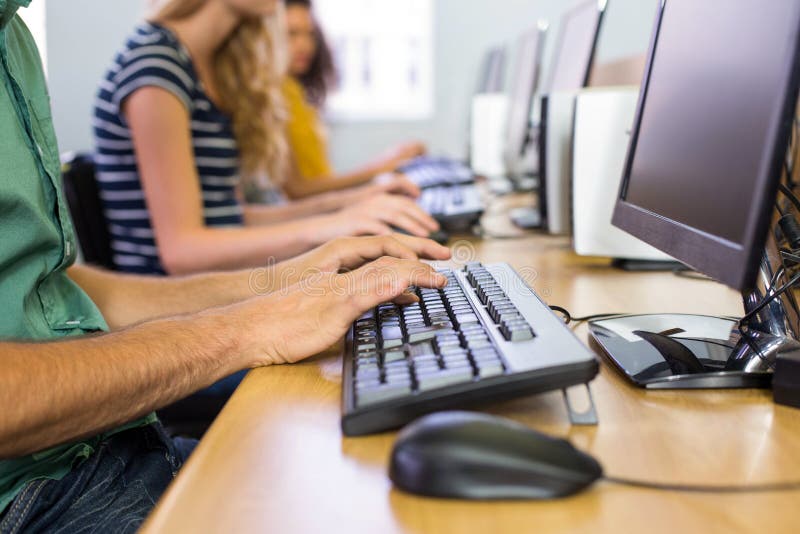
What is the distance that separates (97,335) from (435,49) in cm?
371

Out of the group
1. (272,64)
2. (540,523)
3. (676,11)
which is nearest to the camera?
(540,523)

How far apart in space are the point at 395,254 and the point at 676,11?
0.39m

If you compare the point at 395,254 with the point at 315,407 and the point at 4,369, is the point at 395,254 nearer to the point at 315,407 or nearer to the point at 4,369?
the point at 315,407

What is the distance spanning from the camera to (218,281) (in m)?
0.91

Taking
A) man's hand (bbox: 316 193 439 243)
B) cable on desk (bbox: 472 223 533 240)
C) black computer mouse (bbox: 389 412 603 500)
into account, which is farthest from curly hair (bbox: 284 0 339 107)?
black computer mouse (bbox: 389 412 603 500)

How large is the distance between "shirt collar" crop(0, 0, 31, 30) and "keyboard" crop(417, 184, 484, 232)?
77 centimetres

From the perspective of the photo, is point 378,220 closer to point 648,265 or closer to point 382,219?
point 382,219

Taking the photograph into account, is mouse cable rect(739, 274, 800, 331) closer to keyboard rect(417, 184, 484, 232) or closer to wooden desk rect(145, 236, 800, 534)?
wooden desk rect(145, 236, 800, 534)

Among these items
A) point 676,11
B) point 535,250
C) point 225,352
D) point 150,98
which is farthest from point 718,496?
point 150,98

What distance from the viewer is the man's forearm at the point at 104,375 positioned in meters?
0.52

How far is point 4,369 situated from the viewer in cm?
51

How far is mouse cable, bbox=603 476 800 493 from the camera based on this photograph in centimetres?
41

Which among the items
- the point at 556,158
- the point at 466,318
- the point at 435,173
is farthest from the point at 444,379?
the point at 435,173

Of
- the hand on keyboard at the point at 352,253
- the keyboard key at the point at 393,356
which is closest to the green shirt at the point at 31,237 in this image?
the hand on keyboard at the point at 352,253
